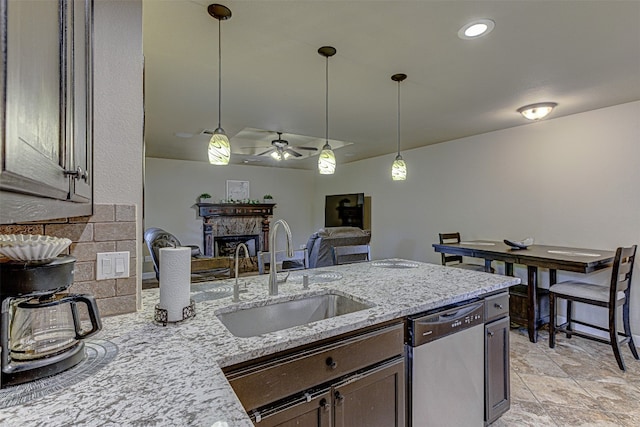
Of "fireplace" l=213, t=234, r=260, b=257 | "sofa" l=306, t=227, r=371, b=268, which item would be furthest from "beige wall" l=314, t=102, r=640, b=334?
"fireplace" l=213, t=234, r=260, b=257

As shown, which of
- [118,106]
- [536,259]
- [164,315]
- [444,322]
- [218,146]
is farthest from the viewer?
[536,259]

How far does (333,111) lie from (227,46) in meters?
1.58

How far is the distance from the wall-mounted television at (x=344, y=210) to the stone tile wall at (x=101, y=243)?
5.43 meters

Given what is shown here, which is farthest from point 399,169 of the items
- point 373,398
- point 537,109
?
point 373,398

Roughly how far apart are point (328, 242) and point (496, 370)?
2.53m

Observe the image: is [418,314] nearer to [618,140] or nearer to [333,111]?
[333,111]

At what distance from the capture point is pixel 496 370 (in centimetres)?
188

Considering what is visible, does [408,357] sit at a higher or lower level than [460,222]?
lower

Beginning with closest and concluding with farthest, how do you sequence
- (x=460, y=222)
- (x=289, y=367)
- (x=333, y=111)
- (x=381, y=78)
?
(x=289, y=367) → (x=381, y=78) → (x=333, y=111) → (x=460, y=222)

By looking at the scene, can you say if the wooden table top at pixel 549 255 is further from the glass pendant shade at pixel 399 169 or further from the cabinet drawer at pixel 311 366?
the cabinet drawer at pixel 311 366

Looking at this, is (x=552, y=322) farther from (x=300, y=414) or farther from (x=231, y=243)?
(x=231, y=243)

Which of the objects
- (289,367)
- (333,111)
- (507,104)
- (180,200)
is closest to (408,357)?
(289,367)

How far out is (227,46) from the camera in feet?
6.86

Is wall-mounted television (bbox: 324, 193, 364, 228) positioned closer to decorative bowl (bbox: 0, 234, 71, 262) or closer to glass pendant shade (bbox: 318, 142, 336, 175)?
glass pendant shade (bbox: 318, 142, 336, 175)
